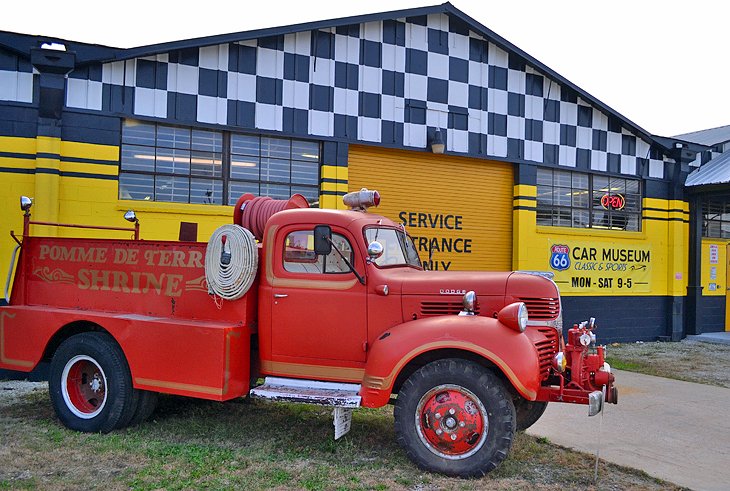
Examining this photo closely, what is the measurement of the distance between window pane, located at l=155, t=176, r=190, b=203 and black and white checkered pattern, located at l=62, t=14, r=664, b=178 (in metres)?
0.88

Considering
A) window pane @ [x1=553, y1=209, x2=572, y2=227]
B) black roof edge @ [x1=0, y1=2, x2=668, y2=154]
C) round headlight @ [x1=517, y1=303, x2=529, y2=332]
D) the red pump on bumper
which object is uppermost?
black roof edge @ [x1=0, y1=2, x2=668, y2=154]

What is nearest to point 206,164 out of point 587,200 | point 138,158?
point 138,158

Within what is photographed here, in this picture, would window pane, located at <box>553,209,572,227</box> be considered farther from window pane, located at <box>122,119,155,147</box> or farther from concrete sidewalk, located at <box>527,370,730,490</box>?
window pane, located at <box>122,119,155,147</box>

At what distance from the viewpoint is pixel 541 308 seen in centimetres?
541

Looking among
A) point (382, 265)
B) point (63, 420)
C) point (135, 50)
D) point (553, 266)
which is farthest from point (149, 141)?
point (553, 266)

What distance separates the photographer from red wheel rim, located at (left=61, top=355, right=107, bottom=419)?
6029 millimetres

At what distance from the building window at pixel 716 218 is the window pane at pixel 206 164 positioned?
11037 millimetres

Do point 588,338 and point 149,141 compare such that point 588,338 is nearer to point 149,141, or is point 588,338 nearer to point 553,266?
point 149,141

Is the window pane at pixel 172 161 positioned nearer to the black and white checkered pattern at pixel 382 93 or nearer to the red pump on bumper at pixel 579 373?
the black and white checkered pattern at pixel 382 93

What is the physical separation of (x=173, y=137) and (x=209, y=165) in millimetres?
645

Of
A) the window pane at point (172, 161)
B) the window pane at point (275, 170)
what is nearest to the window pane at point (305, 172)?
the window pane at point (275, 170)

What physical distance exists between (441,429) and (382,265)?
58.8 inches

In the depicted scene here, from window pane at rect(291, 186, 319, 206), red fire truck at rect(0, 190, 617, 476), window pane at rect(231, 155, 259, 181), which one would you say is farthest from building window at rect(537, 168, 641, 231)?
red fire truck at rect(0, 190, 617, 476)

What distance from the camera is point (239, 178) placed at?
9.98 meters
